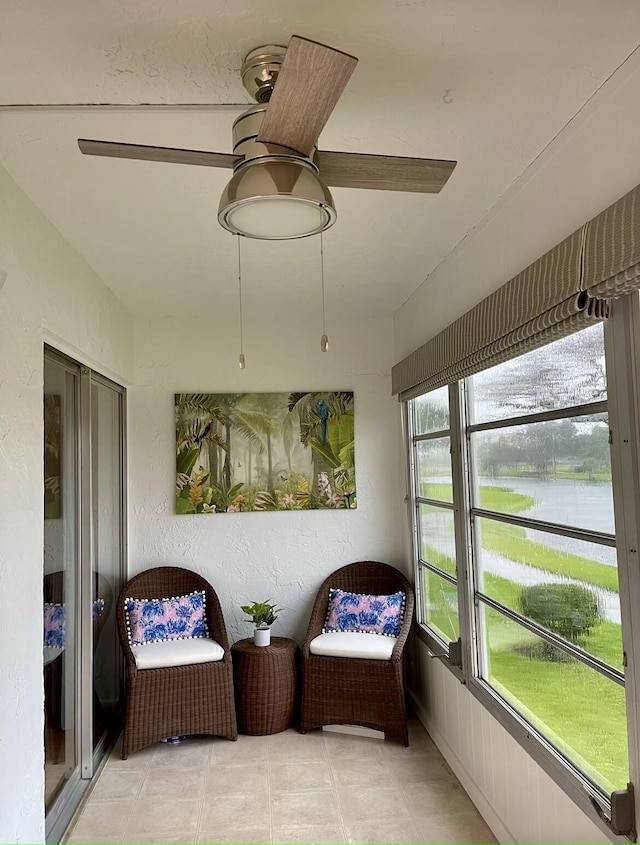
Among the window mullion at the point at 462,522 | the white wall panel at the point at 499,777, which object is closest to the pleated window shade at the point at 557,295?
the window mullion at the point at 462,522

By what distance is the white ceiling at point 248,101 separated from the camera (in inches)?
55.4

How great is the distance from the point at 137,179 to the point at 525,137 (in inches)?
50.0

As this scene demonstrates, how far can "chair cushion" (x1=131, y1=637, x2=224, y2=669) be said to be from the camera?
3.47 meters

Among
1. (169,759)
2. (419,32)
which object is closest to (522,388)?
(419,32)

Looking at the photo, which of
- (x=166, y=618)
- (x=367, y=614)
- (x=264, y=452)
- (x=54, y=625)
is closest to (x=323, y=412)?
(x=264, y=452)

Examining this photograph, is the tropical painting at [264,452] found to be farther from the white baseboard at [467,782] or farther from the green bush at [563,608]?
the green bush at [563,608]

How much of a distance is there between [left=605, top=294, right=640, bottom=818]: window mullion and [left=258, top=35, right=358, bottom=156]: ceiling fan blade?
96cm

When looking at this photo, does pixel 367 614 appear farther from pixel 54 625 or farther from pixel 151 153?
pixel 151 153

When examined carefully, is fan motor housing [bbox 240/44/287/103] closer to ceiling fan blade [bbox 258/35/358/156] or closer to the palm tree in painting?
ceiling fan blade [bbox 258/35/358/156]

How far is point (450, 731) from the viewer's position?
3.28 m

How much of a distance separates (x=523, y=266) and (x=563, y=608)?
3.90 feet

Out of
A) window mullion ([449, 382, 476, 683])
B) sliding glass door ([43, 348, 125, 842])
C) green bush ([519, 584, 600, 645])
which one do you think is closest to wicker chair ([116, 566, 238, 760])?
sliding glass door ([43, 348, 125, 842])

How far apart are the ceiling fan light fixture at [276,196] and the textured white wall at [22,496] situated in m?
1.01

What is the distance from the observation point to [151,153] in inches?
56.2
